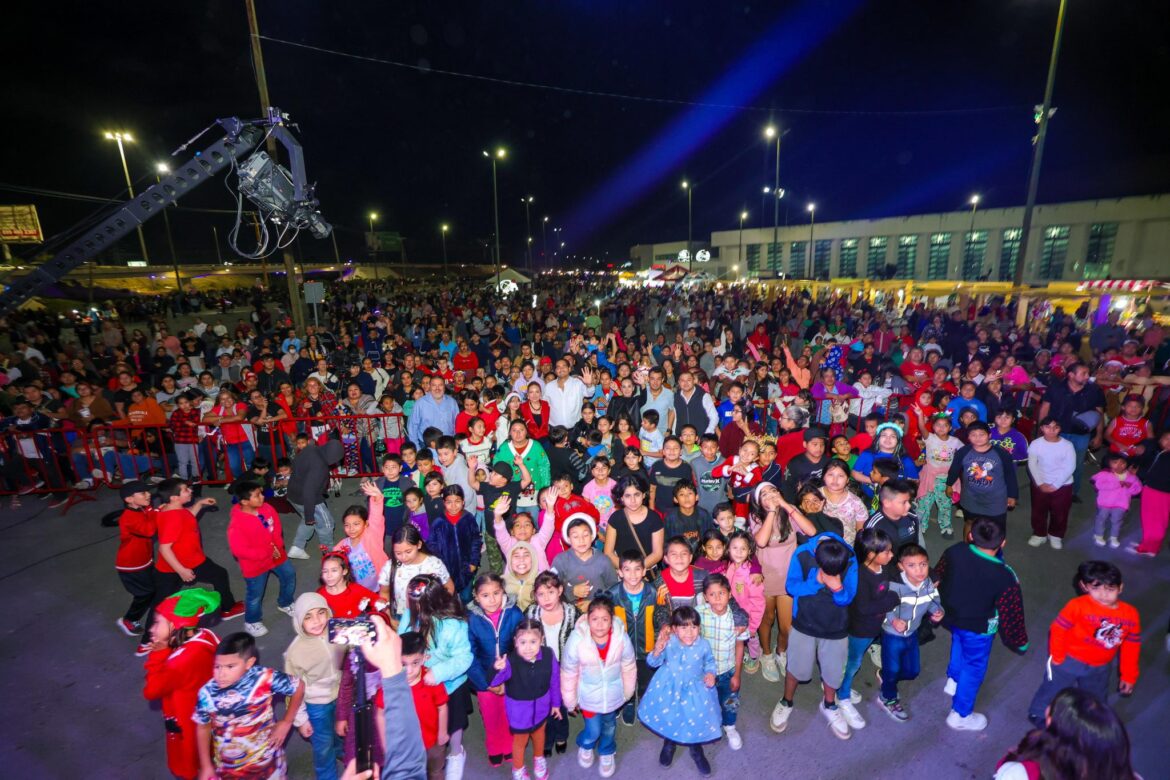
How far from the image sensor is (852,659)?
13.2 ft

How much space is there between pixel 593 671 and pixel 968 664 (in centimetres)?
274

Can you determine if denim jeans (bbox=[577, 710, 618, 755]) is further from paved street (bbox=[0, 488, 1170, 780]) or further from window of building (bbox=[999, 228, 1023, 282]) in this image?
window of building (bbox=[999, 228, 1023, 282])

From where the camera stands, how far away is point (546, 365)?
8945 millimetres

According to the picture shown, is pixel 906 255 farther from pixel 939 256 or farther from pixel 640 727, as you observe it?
pixel 640 727

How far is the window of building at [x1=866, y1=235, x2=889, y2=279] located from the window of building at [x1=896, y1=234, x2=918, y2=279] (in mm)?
1285

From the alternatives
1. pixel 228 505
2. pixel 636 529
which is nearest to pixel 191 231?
pixel 228 505

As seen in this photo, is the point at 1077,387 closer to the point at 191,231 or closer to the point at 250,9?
the point at 250,9

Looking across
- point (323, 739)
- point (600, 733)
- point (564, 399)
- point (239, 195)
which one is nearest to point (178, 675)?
point (323, 739)

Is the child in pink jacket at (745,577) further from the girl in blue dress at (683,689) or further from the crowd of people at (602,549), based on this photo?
the girl in blue dress at (683,689)

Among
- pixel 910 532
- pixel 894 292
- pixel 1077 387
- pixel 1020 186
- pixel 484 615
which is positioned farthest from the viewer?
pixel 1020 186

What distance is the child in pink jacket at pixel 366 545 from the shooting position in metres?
4.60

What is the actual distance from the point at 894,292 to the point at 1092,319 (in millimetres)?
8408

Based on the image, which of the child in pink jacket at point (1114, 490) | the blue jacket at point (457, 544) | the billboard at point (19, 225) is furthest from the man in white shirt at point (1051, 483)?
the billboard at point (19, 225)

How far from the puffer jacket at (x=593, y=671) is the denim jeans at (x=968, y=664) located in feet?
8.00
